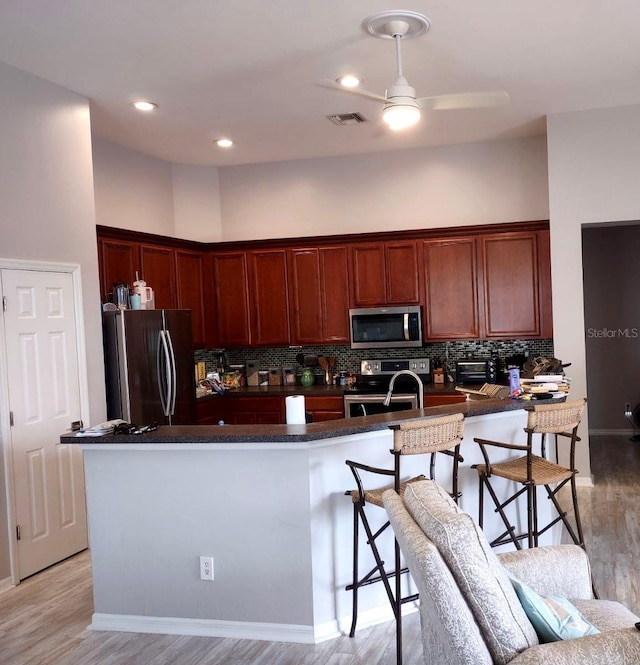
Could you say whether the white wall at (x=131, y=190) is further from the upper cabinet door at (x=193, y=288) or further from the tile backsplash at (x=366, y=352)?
the tile backsplash at (x=366, y=352)

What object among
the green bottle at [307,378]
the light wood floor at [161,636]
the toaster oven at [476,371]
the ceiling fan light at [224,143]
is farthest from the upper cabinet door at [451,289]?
the light wood floor at [161,636]

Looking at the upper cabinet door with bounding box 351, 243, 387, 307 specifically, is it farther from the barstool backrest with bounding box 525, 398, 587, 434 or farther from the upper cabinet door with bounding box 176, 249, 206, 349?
the barstool backrest with bounding box 525, 398, 587, 434

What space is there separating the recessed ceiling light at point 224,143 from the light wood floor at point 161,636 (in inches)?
142

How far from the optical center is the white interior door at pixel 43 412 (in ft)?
13.9

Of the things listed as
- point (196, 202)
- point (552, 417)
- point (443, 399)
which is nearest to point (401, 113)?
point (552, 417)

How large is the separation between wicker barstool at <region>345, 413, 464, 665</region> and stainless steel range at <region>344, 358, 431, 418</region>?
104 inches

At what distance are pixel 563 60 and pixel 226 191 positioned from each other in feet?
12.7

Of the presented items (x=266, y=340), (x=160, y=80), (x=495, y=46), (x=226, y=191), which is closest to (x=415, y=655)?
(x=495, y=46)

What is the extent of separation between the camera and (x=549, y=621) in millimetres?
1956

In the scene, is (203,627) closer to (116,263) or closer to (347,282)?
(116,263)

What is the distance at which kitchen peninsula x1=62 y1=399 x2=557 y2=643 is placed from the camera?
3264 mm

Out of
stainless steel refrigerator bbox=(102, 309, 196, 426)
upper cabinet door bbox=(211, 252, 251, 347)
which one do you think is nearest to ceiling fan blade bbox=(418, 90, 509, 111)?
stainless steel refrigerator bbox=(102, 309, 196, 426)

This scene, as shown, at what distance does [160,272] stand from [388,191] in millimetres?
2414

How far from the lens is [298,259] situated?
677 cm
